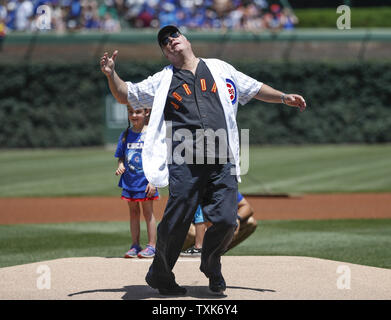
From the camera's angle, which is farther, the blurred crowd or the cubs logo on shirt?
the blurred crowd

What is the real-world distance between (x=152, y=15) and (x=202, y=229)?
883 inches

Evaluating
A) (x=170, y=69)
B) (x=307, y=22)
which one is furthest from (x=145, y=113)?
(x=307, y=22)

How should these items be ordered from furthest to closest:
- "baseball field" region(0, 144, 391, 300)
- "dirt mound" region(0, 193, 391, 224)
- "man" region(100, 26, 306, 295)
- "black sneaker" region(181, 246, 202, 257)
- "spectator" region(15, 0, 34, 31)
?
"spectator" region(15, 0, 34, 31) < "dirt mound" region(0, 193, 391, 224) < "black sneaker" region(181, 246, 202, 257) < "baseball field" region(0, 144, 391, 300) < "man" region(100, 26, 306, 295)

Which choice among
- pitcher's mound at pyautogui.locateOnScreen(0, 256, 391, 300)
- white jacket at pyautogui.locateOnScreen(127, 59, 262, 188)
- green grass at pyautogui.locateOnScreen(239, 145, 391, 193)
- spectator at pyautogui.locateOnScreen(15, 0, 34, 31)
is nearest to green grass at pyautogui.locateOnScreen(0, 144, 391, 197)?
green grass at pyautogui.locateOnScreen(239, 145, 391, 193)

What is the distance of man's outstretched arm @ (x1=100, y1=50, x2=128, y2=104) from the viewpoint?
5.07 metres

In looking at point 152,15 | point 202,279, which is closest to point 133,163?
point 202,279

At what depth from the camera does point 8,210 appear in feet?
39.9

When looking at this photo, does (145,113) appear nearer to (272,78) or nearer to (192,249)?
(192,249)

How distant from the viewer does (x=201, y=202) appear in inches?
210

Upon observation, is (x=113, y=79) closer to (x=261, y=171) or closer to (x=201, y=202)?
(x=201, y=202)

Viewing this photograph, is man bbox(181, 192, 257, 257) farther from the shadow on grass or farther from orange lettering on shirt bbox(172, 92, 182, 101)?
orange lettering on shirt bbox(172, 92, 182, 101)

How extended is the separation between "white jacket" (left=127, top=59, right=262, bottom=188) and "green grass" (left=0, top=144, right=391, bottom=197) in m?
9.07
